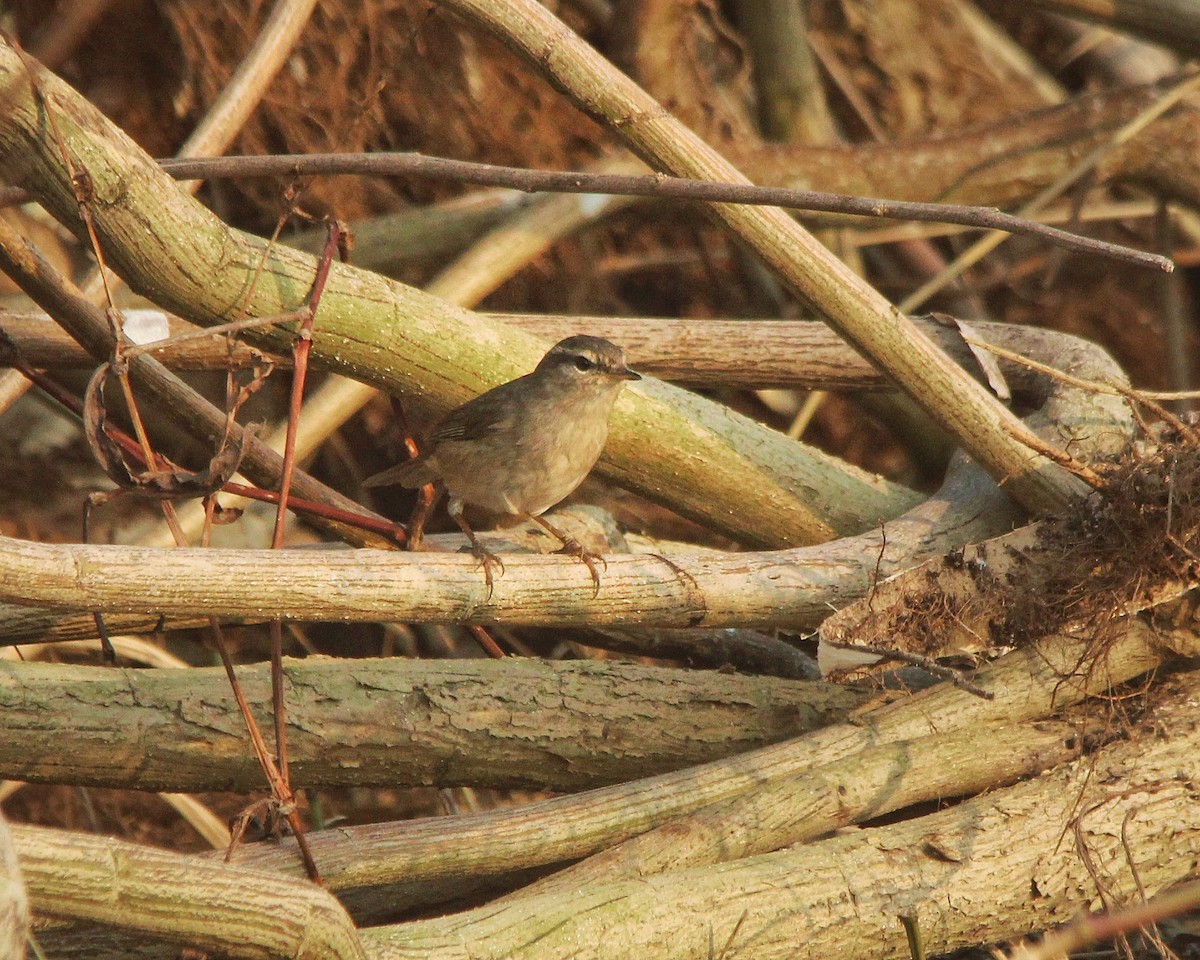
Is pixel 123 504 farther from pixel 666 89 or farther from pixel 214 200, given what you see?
pixel 666 89

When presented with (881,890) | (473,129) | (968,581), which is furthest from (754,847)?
(473,129)

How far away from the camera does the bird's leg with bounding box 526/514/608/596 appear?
314cm

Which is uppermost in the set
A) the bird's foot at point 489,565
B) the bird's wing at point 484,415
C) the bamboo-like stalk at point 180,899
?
the bird's wing at point 484,415

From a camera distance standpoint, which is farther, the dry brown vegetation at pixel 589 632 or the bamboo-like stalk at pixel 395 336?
the bamboo-like stalk at pixel 395 336

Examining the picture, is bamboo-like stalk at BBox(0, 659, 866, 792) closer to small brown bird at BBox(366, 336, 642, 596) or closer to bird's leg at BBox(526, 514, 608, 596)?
bird's leg at BBox(526, 514, 608, 596)

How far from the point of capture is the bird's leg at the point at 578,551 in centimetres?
314

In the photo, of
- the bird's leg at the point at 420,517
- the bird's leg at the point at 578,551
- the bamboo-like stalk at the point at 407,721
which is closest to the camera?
the bird's leg at the point at 578,551

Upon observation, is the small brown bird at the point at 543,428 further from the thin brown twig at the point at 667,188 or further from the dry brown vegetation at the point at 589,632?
the thin brown twig at the point at 667,188

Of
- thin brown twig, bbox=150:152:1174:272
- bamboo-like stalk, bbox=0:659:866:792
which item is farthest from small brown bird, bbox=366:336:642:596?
thin brown twig, bbox=150:152:1174:272

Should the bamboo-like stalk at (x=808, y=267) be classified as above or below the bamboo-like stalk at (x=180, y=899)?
above

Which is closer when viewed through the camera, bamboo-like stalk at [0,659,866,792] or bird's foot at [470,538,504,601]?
bird's foot at [470,538,504,601]

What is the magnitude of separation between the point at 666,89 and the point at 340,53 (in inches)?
61.8

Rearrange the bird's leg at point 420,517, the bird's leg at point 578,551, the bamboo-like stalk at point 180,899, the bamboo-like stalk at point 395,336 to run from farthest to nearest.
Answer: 1. the bird's leg at point 420,517
2. the bird's leg at point 578,551
3. the bamboo-like stalk at point 395,336
4. the bamboo-like stalk at point 180,899

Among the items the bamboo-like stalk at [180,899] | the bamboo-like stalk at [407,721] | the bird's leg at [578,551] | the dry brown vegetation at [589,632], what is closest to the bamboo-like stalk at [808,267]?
the dry brown vegetation at [589,632]
